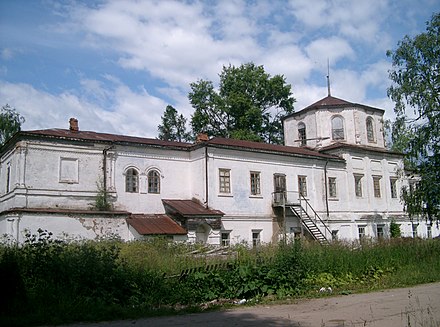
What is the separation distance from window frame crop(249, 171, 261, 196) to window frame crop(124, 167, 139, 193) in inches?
293

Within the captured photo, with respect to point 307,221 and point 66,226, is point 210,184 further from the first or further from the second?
point 66,226

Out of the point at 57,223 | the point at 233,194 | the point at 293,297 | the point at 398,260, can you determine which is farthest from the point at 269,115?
the point at 293,297

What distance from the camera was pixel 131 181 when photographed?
26703 mm

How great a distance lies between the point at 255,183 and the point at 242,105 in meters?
18.0

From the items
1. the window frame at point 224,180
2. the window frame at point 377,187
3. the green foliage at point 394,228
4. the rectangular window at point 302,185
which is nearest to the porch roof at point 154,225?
the window frame at point 224,180

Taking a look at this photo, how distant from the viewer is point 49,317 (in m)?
8.95

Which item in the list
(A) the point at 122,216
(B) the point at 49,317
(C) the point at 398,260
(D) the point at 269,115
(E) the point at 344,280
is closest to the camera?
(B) the point at 49,317

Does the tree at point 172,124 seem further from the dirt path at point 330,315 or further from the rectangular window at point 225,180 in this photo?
the dirt path at point 330,315

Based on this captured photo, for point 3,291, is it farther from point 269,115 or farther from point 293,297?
point 269,115

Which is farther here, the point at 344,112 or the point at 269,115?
the point at 269,115

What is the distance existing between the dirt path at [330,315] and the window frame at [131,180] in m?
17.1

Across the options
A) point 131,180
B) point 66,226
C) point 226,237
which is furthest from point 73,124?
point 226,237

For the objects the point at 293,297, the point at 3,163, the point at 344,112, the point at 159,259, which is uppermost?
the point at 344,112

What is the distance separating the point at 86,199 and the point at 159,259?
12819 mm
